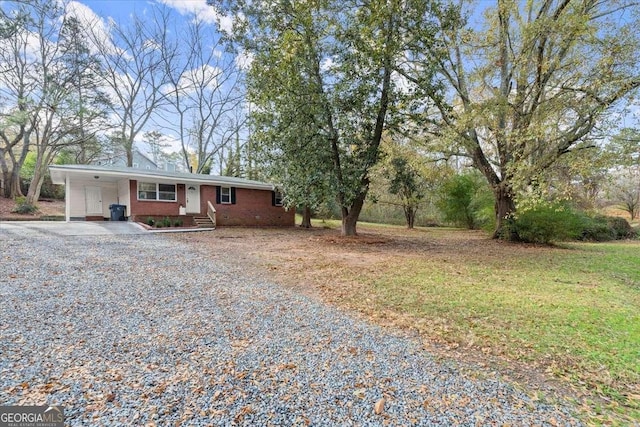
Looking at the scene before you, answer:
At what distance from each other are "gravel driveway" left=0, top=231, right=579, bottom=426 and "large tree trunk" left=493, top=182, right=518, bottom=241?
11.5m

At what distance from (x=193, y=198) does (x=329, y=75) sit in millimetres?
10240

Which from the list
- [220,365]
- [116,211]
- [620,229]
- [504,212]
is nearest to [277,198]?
[116,211]

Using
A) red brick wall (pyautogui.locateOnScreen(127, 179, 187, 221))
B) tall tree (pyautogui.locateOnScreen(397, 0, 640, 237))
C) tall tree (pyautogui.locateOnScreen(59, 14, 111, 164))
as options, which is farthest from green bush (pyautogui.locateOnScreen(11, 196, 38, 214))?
tall tree (pyautogui.locateOnScreen(397, 0, 640, 237))

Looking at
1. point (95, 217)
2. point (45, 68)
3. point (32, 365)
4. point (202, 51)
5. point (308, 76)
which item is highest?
point (202, 51)

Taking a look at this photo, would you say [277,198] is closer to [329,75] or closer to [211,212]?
[211,212]

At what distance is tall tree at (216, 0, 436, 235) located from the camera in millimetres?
9805

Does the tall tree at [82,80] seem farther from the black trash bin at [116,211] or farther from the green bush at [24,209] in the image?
the black trash bin at [116,211]

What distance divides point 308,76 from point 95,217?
13.4 meters

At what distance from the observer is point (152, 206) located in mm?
15102

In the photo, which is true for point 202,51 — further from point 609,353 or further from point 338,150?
point 609,353

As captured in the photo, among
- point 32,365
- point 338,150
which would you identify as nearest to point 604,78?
point 338,150

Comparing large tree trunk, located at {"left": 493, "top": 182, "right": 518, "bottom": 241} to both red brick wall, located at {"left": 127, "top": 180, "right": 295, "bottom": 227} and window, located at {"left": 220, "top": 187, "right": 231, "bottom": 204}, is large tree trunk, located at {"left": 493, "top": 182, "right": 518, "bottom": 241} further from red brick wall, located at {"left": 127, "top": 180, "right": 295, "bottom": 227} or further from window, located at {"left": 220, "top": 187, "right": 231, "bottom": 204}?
window, located at {"left": 220, "top": 187, "right": 231, "bottom": 204}

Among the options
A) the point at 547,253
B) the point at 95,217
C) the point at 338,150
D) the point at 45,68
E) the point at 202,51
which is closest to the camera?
the point at 547,253

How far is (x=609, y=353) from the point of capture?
10.3ft
